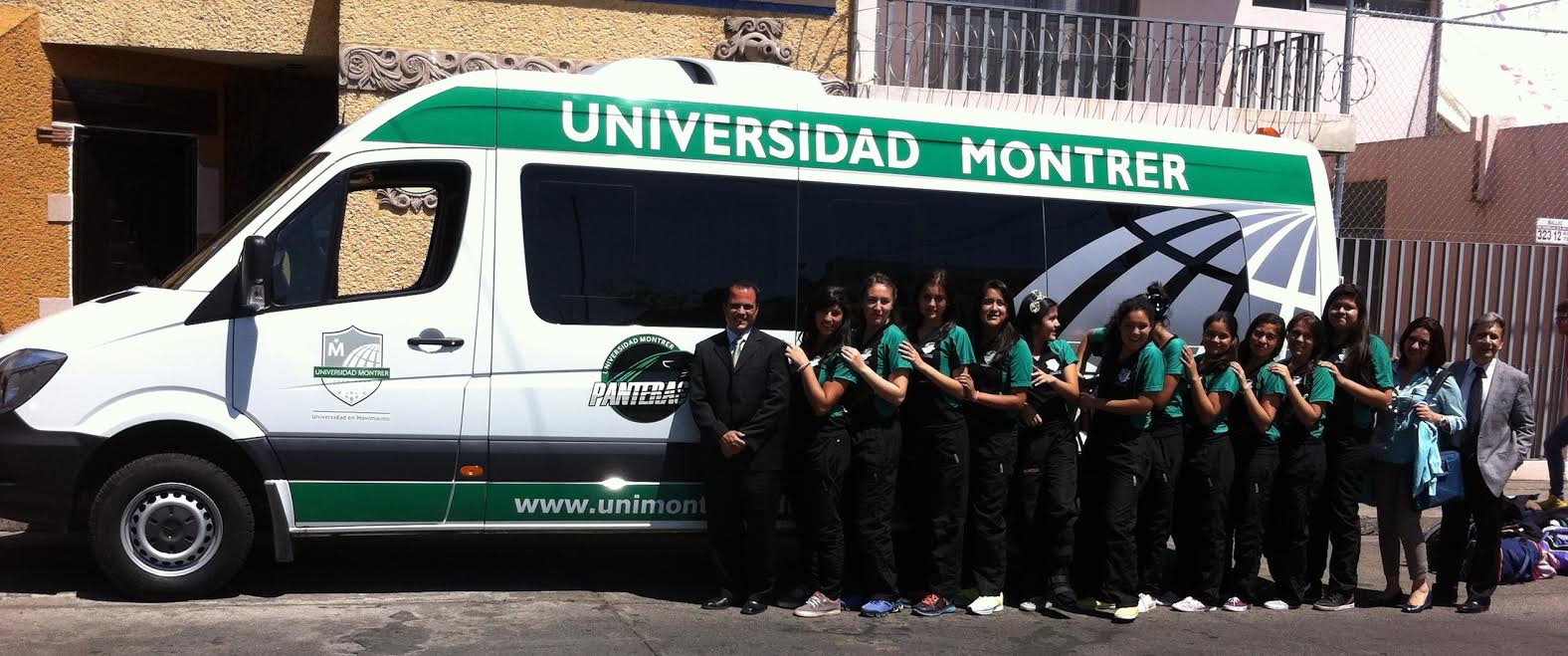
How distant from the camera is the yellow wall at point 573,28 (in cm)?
1050

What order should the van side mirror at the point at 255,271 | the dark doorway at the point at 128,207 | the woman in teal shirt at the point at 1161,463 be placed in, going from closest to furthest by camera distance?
the van side mirror at the point at 255,271 < the woman in teal shirt at the point at 1161,463 < the dark doorway at the point at 128,207

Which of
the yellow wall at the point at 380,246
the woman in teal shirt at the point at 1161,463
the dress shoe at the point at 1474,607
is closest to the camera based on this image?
the woman in teal shirt at the point at 1161,463

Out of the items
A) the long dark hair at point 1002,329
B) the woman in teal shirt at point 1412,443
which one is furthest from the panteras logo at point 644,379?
the woman in teal shirt at point 1412,443

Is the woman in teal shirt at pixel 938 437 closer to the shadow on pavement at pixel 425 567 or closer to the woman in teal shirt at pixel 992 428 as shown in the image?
the woman in teal shirt at pixel 992 428

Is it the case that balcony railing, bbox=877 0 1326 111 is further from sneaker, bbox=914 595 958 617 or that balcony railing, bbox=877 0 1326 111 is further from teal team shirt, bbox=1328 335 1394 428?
sneaker, bbox=914 595 958 617

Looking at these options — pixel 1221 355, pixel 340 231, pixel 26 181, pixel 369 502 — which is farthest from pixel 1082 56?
pixel 26 181

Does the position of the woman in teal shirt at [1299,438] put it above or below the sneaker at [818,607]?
above

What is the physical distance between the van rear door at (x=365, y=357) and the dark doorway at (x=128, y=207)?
511cm

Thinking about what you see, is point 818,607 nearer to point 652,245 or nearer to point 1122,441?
point 1122,441

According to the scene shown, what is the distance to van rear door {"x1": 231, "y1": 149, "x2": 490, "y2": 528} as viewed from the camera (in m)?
6.38

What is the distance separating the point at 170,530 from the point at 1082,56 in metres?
9.15

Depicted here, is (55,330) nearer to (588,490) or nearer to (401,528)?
(401,528)

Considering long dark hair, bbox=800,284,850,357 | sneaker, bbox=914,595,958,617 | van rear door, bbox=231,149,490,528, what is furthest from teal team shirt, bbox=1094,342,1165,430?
van rear door, bbox=231,149,490,528

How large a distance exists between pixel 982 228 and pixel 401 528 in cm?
328
